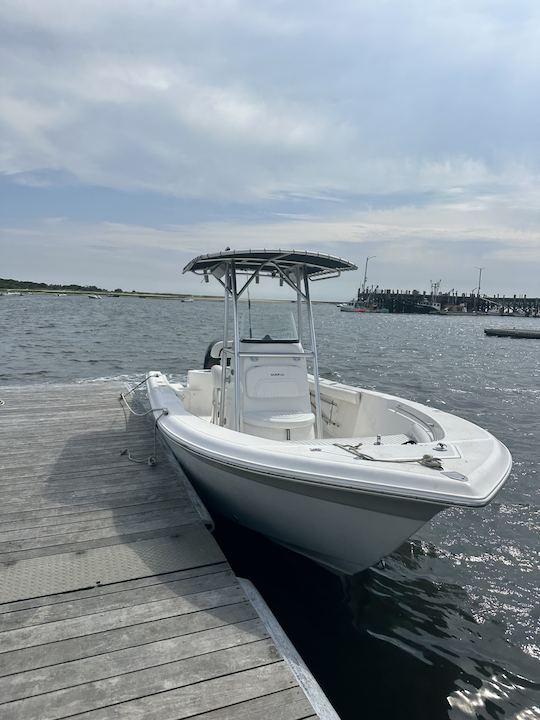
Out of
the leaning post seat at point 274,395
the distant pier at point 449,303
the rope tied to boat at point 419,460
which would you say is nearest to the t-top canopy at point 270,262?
the leaning post seat at point 274,395

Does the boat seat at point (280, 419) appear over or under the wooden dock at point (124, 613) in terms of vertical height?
over

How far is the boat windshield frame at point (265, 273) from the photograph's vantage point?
545cm

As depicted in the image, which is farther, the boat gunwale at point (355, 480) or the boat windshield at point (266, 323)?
the boat windshield at point (266, 323)

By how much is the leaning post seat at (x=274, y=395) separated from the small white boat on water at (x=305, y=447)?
12 millimetres

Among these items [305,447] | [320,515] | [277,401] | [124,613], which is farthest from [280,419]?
[124,613]

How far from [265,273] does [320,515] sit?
11.4 ft

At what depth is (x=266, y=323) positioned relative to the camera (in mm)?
6129

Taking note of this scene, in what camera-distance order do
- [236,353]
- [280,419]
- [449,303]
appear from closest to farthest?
1. [280,419]
2. [236,353]
3. [449,303]

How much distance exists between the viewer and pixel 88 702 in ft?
8.07

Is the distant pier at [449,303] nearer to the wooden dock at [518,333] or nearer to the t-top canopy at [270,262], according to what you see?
the wooden dock at [518,333]

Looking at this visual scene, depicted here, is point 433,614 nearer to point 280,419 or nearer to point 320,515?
point 320,515

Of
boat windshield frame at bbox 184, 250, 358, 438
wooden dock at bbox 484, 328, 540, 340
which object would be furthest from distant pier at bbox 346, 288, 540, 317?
boat windshield frame at bbox 184, 250, 358, 438

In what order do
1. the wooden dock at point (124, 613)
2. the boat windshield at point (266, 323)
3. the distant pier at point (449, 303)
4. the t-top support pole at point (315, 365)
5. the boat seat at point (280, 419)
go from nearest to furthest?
the wooden dock at point (124, 613) → the boat seat at point (280, 419) → the t-top support pole at point (315, 365) → the boat windshield at point (266, 323) → the distant pier at point (449, 303)

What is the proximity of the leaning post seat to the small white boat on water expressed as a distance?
0.04 ft
